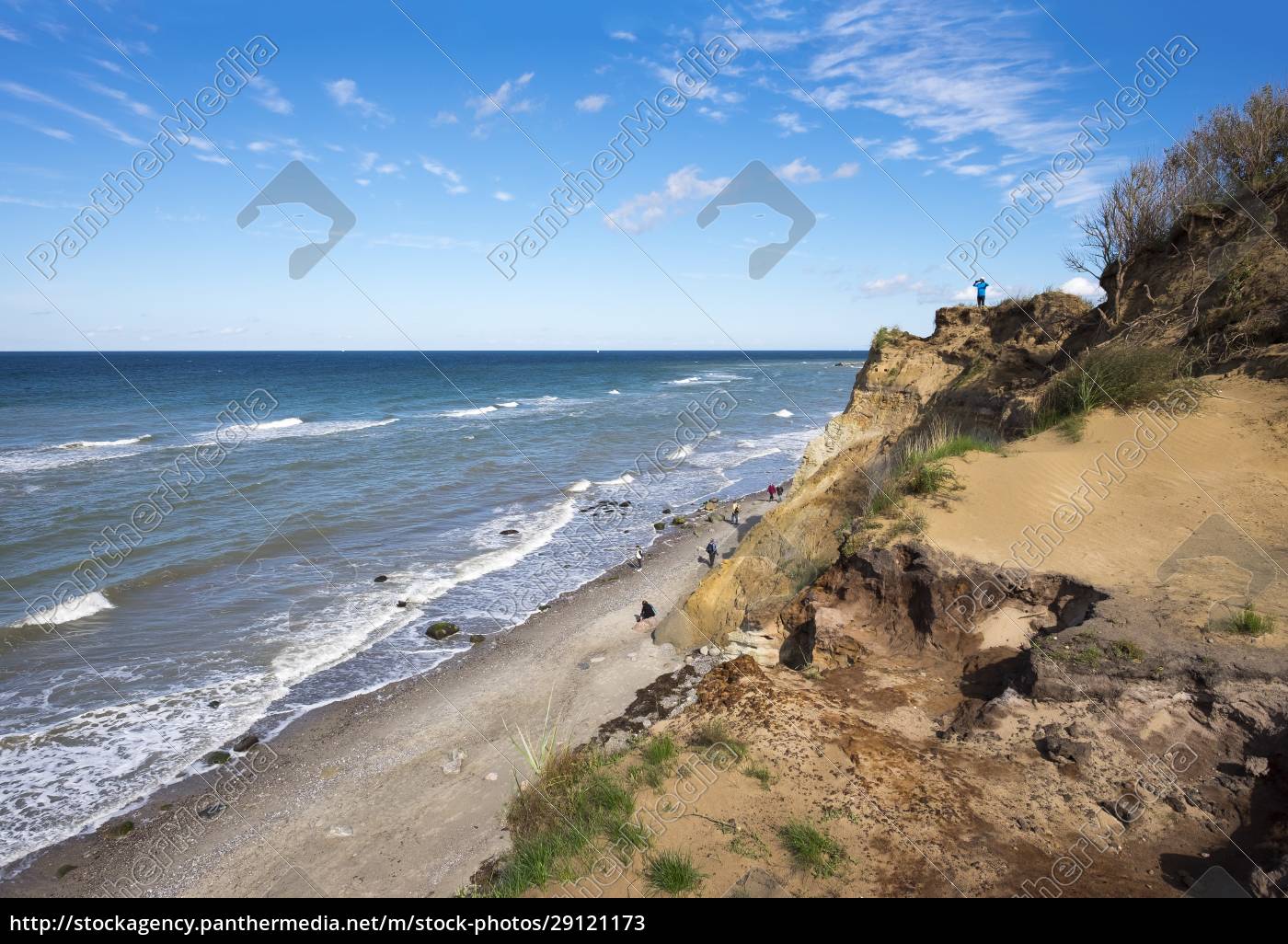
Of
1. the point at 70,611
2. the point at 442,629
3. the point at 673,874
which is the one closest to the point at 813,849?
the point at 673,874

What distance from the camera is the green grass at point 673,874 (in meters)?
5.30

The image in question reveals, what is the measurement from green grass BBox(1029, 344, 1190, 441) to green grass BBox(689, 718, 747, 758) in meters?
9.01

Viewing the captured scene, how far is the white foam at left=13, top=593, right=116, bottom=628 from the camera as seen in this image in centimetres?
1675

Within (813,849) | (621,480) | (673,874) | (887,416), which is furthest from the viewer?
(621,480)

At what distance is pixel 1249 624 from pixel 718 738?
5.77m

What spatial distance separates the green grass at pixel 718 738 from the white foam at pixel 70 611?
18098 mm

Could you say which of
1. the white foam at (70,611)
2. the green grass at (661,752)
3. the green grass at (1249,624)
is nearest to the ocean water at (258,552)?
the white foam at (70,611)

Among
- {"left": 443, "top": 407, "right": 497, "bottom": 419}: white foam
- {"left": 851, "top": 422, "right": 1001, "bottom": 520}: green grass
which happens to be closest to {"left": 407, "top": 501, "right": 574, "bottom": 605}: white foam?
{"left": 851, "top": 422, "right": 1001, "bottom": 520}: green grass

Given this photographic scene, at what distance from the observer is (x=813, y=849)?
5469 millimetres

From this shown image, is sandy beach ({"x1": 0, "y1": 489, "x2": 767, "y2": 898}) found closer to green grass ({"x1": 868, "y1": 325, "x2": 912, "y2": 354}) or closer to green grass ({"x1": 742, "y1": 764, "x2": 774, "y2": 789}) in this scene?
green grass ({"x1": 742, "y1": 764, "x2": 774, "y2": 789})

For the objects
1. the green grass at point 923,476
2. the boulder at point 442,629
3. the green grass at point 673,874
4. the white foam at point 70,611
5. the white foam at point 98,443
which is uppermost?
the green grass at point 923,476

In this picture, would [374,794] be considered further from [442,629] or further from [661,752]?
[661,752]

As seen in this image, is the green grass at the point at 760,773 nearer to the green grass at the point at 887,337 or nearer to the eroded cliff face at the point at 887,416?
the eroded cliff face at the point at 887,416
